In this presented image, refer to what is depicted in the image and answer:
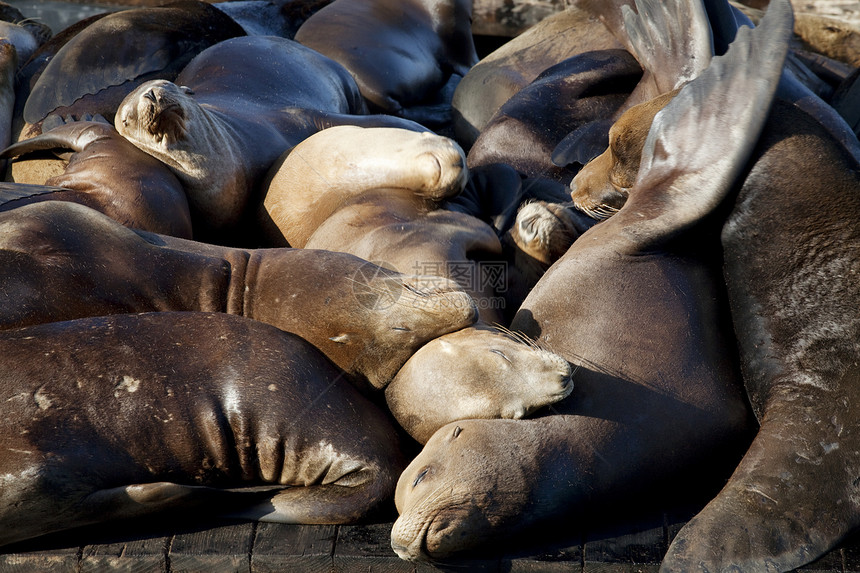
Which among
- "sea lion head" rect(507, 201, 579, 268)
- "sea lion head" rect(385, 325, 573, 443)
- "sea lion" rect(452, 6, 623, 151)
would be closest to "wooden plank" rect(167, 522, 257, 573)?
"sea lion head" rect(385, 325, 573, 443)

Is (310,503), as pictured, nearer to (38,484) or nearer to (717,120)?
(38,484)

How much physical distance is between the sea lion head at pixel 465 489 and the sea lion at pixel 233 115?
210 cm

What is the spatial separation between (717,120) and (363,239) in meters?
1.41

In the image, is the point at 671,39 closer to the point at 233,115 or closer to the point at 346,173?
the point at 346,173

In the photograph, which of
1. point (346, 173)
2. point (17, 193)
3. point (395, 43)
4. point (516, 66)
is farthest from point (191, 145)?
point (395, 43)

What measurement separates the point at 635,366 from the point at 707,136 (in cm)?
92

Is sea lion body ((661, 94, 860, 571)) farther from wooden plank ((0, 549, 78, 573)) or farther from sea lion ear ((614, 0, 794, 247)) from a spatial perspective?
wooden plank ((0, 549, 78, 573))

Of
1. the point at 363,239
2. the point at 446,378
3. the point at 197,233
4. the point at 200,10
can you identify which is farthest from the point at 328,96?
the point at 446,378

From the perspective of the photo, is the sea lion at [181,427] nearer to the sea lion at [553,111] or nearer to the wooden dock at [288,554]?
the wooden dock at [288,554]

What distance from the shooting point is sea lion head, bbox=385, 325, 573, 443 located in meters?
2.62

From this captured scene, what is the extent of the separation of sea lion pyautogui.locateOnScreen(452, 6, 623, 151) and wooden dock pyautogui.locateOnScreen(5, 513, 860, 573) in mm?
3678

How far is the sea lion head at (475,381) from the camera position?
8.58 feet

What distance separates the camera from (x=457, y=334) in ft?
9.37

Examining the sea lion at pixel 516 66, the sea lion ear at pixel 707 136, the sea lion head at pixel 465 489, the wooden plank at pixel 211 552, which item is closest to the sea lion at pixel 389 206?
the sea lion ear at pixel 707 136
